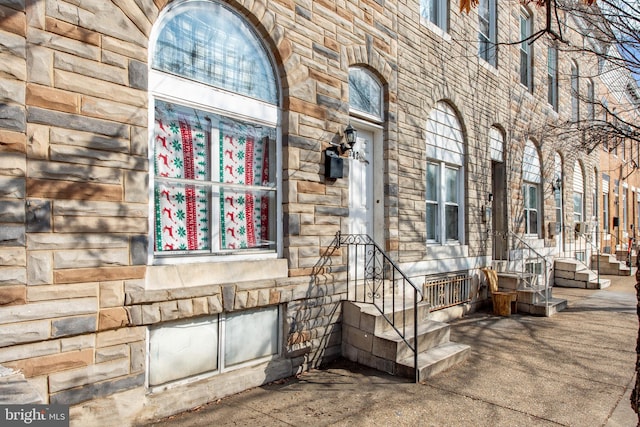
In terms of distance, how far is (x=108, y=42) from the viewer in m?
3.29

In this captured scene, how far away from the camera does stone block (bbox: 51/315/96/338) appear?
2955mm

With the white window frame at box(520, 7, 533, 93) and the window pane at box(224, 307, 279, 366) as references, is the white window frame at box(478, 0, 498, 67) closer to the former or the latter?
the white window frame at box(520, 7, 533, 93)

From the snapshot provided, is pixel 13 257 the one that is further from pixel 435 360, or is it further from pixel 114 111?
pixel 435 360

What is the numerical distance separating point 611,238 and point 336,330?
702 inches

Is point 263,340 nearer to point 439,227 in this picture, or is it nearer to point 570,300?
point 439,227

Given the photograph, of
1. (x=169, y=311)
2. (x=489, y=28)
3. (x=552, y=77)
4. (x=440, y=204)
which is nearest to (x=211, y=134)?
(x=169, y=311)

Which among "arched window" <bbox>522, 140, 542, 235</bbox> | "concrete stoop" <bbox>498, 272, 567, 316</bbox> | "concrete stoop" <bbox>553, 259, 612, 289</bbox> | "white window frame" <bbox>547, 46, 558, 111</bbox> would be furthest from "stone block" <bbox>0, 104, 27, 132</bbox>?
"white window frame" <bbox>547, 46, 558, 111</bbox>

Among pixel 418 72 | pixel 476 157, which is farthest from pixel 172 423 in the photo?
pixel 476 157

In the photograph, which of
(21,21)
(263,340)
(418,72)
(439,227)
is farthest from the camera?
(439,227)

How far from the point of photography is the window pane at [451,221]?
25.5 ft

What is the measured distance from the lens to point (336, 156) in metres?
5.07

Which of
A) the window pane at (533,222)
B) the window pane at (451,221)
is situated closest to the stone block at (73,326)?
the window pane at (451,221)

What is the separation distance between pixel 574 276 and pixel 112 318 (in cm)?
1209

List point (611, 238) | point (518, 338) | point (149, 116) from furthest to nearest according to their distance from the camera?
1. point (611, 238)
2. point (518, 338)
3. point (149, 116)
